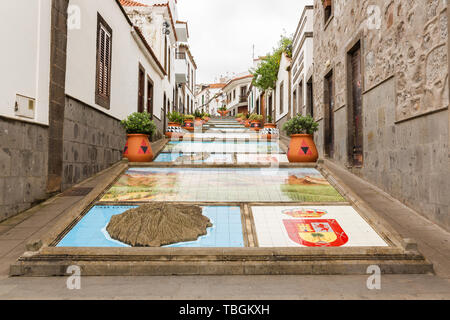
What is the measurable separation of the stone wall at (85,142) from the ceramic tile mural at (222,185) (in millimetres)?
1161

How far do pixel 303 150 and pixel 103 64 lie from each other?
17.8 feet

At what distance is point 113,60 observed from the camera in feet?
28.6

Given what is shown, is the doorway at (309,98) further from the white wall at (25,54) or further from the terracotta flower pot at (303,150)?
the white wall at (25,54)

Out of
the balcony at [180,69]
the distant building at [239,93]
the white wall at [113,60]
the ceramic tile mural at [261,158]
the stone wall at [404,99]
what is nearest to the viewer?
the stone wall at [404,99]

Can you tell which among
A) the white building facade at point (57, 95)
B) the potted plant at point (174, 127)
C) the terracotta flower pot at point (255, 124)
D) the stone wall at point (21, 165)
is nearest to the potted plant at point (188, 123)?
the potted plant at point (174, 127)

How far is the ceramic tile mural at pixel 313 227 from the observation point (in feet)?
11.1

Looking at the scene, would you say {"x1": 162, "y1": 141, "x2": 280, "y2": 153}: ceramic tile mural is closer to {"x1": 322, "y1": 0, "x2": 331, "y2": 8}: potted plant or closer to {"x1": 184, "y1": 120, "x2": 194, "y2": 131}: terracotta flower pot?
{"x1": 322, "y1": 0, "x2": 331, "y2": 8}: potted plant

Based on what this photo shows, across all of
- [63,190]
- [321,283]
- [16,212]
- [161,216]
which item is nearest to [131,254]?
[161,216]

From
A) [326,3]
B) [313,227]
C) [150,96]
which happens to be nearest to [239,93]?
[150,96]

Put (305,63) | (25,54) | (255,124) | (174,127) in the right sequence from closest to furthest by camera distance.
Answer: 1. (25,54)
2. (305,63)
3. (174,127)
4. (255,124)

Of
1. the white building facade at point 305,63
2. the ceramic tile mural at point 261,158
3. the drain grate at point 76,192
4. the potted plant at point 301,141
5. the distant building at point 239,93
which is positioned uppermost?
the distant building at point 239,93

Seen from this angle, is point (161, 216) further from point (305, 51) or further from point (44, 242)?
point (305, 51)

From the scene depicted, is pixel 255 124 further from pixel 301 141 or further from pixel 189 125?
pixel 301 141

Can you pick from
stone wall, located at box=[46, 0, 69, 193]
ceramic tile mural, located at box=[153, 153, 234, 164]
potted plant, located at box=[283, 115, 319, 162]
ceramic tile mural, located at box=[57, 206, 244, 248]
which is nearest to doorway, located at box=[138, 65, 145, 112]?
ceramic tile mural, located at box=[153, 153, 234, 164]
